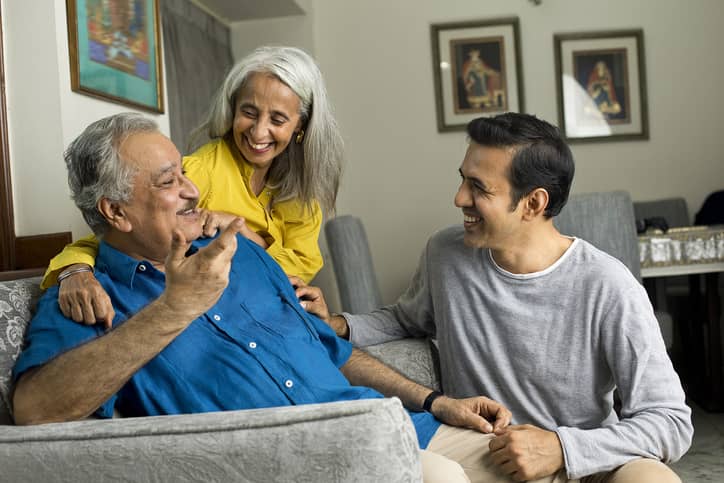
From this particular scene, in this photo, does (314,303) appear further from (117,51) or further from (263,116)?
(117,51)

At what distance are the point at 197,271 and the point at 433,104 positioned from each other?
13.6 ft

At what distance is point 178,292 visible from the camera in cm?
117

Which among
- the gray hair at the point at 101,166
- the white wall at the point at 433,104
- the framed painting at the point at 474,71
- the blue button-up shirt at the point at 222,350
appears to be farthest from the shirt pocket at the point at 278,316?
the framed painting at the point at 474,71

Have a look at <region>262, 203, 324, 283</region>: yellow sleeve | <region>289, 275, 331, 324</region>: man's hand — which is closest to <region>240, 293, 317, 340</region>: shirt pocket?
<region>289, 275, 331, 324</region>: man's hand

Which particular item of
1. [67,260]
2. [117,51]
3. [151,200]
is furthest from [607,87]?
[67,260]

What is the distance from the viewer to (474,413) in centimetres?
160

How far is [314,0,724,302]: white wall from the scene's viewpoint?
4992mm

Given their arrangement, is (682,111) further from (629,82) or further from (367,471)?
(367,471)

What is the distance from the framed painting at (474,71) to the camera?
16.5ft

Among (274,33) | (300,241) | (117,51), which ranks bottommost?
(300,241)

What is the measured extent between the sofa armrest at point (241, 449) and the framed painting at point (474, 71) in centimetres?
425

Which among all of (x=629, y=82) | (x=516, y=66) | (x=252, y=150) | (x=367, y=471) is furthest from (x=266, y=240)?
(x=629, y=82)

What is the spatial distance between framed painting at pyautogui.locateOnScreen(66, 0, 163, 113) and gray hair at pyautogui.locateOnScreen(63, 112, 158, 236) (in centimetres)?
70

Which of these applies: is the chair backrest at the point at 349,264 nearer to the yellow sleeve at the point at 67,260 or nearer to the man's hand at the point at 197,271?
the yellow sleeve at the point at 67,260
